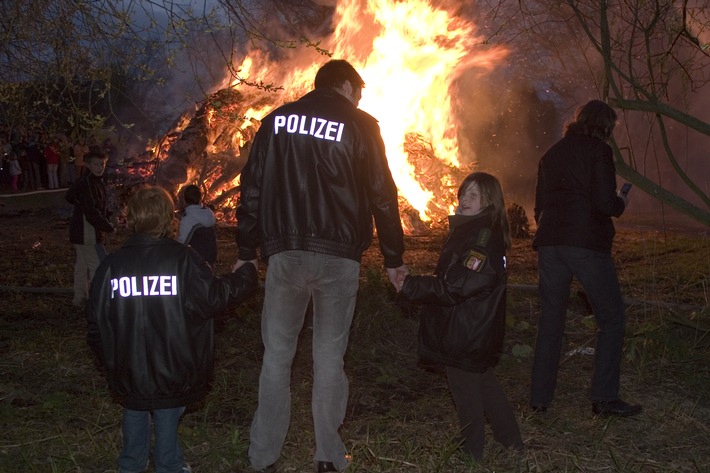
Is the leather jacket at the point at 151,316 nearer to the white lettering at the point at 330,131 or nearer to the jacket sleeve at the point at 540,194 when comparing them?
the white lettering at the point at 330,131

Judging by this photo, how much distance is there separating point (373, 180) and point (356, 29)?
10059mm

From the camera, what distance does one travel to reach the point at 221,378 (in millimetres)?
5504

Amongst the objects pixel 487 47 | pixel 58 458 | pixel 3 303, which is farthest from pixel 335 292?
pixel 487 47

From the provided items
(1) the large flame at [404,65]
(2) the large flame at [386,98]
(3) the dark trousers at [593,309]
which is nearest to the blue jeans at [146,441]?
(3) the dark trousers at [593,309]

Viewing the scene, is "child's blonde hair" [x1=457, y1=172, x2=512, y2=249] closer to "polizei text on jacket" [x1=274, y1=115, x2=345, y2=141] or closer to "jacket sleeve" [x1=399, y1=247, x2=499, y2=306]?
"jacket sleeve" [x1=399, y1=247, x2=499, y2=306]

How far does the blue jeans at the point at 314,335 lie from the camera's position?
3.69 m

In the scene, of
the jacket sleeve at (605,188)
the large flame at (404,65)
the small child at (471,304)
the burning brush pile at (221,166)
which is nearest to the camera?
the small child at (471,304)

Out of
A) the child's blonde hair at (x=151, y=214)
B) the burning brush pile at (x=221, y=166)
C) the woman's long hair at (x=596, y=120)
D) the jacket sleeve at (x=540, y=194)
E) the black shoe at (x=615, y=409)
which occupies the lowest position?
the black shoe at (x=615, y=409)

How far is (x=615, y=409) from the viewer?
472 cm

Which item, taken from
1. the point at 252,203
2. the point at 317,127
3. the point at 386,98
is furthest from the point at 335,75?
the point at 386,98

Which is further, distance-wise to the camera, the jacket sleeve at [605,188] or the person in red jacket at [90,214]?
the person in red jacket at [90,214]

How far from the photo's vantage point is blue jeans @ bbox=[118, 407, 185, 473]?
358cm

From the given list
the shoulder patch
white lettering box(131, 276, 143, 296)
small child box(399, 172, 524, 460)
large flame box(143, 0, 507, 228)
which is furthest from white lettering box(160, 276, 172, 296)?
large flame box(143, 0, 507, 228)

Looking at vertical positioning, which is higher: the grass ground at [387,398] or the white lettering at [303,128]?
the white lettering at [303,128]
